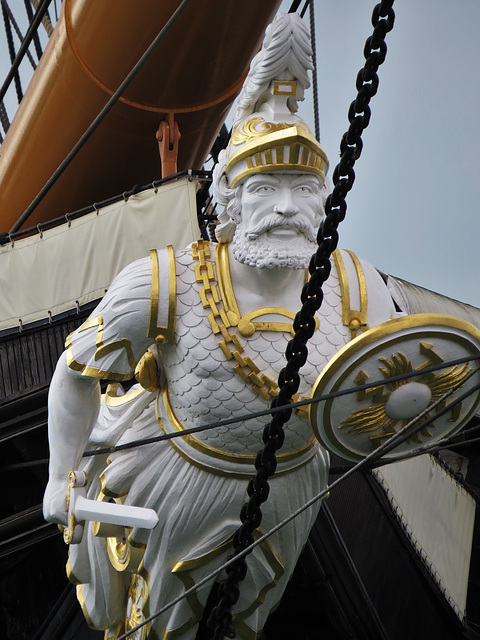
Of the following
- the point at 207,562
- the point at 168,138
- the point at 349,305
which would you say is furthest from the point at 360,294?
the point at 168,138

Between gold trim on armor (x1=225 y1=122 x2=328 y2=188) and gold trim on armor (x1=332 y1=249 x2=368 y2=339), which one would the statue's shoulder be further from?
gold trim on armor (x1=225 y1=122 x2=328 y2=188)

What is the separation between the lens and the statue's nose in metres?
2.45

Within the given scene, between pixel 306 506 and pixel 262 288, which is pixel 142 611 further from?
pixel 262 288

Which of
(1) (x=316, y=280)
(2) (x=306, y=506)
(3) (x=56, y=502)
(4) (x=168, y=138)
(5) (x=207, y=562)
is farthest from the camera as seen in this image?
(4) (x=168, y=138)

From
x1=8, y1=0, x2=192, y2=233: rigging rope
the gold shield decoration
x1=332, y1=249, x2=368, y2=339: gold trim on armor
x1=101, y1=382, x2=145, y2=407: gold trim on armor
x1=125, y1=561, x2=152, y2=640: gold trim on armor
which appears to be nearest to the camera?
the gold shield decoration

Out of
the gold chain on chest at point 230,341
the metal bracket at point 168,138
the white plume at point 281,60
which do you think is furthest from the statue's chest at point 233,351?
the metal bracket at point 168,138

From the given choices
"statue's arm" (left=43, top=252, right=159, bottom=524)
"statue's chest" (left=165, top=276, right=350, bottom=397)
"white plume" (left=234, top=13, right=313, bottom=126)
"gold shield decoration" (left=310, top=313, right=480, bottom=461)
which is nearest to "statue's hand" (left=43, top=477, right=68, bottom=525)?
"statue's arm" (left=43, top=252, right=159, bottom=524)

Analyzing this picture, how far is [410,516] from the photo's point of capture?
13.8 ft

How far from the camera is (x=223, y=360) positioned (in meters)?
2.47

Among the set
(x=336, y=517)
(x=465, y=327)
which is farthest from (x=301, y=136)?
(x=336, y=517)

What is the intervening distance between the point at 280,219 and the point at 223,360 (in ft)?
1.18

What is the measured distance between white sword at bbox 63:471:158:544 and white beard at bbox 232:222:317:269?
2.08 feet

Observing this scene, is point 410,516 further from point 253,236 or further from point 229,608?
point 253,236

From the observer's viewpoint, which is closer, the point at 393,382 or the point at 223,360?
the point at 393,382
